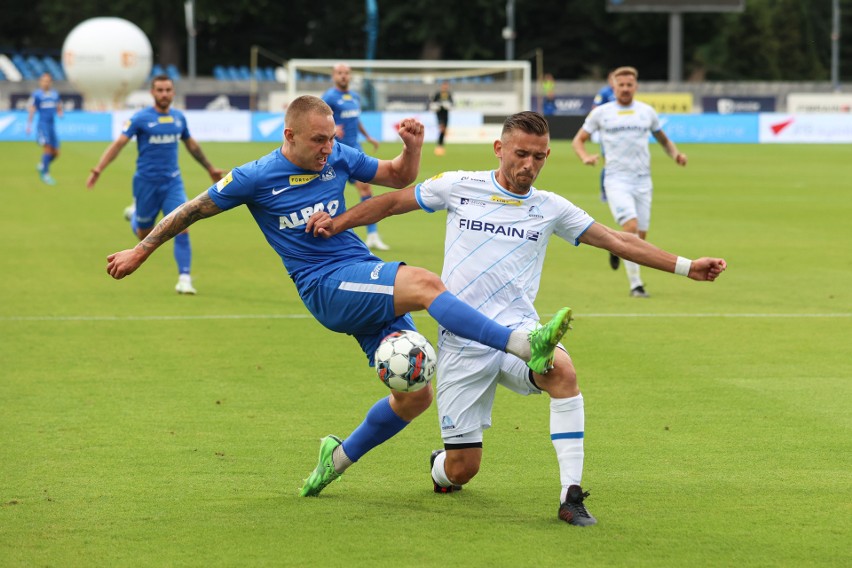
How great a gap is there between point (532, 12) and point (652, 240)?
64.5 m

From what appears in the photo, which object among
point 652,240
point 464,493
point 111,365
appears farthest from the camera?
point 652,240

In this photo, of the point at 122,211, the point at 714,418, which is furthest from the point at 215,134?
the point at 714,418

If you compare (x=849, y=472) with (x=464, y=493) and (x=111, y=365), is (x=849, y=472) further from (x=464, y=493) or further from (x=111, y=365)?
(x=111, y=365)

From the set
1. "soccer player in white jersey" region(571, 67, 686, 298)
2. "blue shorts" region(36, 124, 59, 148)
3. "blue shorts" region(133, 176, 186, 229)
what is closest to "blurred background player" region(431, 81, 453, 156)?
"blue shorts" region(36, 124, 59, 148)

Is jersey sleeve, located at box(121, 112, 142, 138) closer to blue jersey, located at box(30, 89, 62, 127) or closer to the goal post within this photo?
blue jersey, located at box(30, 89, 62, 127)

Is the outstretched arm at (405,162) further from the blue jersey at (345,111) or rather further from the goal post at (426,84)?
the goal post at (426,84)

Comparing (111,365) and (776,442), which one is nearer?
(776,442)

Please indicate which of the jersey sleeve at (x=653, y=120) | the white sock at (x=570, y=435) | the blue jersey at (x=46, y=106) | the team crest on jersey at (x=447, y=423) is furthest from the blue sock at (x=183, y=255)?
the blue jersey at (x=46, y=106)

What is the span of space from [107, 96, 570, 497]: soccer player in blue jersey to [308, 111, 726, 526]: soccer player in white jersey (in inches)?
7.4

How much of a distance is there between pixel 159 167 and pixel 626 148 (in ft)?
16.1

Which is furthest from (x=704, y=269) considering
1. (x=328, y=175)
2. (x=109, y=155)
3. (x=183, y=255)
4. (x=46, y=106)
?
(x=46, y=106)

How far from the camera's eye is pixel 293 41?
82688 mm

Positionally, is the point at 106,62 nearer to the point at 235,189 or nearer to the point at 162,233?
the point at 162,233

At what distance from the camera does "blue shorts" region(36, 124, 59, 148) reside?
28609mm
